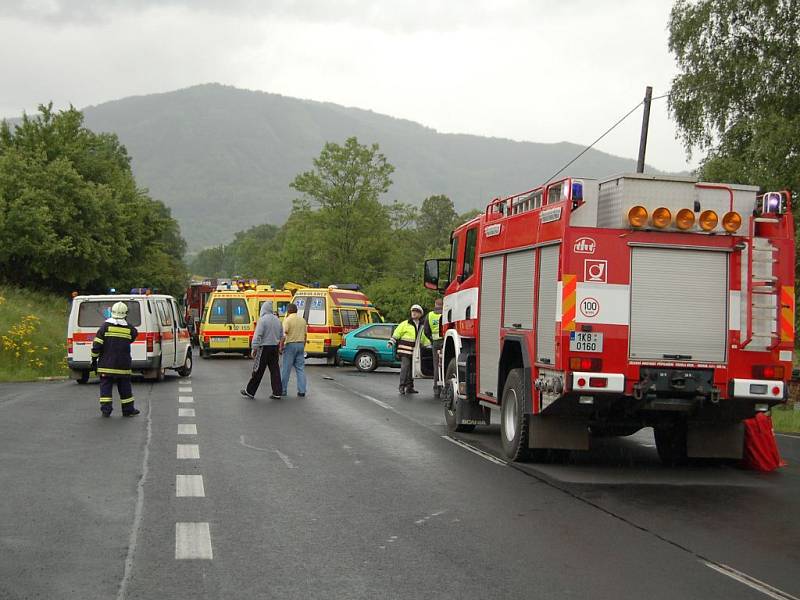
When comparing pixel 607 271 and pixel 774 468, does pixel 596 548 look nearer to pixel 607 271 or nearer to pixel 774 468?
pixel 607 271

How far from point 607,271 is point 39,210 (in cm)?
3813

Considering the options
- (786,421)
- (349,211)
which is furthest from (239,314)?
(349,211)

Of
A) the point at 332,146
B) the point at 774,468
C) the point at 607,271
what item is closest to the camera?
the point at 607,271

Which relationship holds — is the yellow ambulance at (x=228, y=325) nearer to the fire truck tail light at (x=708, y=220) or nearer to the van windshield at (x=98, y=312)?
the van windshield at (x=98, y=312)

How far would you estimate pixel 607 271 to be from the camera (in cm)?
1000

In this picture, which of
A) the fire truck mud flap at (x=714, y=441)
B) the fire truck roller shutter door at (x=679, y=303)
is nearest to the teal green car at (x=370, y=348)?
the fire truck mud flap at (x=714, y=441)

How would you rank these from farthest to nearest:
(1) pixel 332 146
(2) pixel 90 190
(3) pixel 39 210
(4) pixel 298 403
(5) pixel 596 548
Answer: (1) pixel 332 146, (2) pixel 90 190, (3) pixel 39 210, (4) pixel 298 403, (5) pixel 596 548

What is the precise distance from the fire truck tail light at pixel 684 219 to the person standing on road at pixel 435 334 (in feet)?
33.0

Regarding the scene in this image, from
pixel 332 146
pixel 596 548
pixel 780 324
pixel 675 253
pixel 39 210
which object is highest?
pixel 332 146

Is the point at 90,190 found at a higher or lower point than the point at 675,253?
higher

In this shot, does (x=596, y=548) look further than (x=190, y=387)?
No

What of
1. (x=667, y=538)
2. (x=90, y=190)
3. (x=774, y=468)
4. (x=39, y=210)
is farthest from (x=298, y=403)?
(x=90, y=190)

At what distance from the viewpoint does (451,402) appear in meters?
14.4

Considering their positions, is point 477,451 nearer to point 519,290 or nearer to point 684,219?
point 519,290
